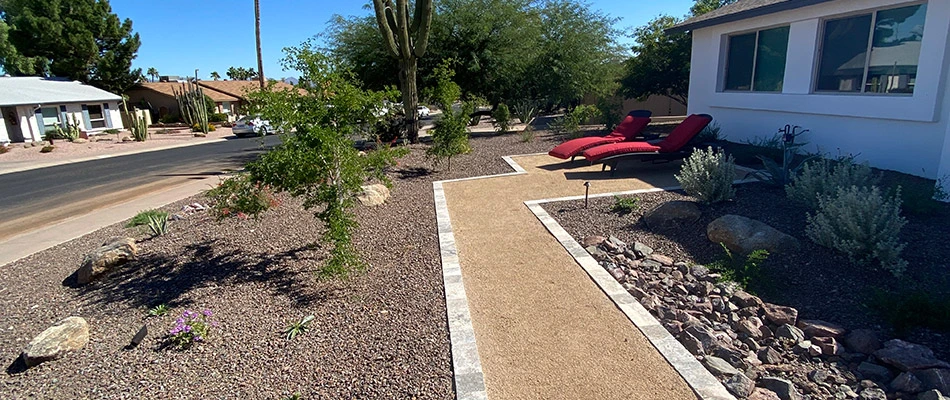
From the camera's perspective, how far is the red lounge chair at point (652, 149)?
9.34 metres

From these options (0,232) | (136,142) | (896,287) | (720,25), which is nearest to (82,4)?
(136,142)

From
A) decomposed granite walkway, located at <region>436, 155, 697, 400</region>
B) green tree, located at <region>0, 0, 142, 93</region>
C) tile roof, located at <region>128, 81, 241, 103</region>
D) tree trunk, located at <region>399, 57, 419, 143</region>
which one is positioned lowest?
decomposed granite walkway, located at <region>436, 155, 697, 400</region>

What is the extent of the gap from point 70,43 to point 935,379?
45696mm

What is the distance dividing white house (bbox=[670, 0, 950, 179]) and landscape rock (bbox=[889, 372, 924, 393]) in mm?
4719

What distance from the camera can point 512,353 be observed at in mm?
3738

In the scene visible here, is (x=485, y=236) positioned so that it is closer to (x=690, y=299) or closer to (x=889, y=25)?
(x=690, y=299)

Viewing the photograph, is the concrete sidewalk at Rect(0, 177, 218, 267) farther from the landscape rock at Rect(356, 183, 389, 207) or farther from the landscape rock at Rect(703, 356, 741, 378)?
the landscape rock at Rect(703, 356, 741, 378)

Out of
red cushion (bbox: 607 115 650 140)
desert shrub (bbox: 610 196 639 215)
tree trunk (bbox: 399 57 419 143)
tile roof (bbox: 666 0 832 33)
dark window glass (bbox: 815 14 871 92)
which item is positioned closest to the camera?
desert shrub (bbox: 610 196 639 215)

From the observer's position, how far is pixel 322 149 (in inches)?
195

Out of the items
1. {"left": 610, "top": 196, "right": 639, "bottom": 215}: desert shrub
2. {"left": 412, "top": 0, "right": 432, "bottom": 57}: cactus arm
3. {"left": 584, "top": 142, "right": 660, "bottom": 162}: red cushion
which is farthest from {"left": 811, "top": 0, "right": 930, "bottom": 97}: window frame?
{"left": 412, "top": 0, "right": 432, "bottom": 57}: cactus arm

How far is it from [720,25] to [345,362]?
1238cm

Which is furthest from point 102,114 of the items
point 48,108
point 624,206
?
point 624,206

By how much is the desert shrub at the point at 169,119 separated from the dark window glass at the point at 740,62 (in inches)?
1572

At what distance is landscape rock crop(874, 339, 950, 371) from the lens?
3555mm
